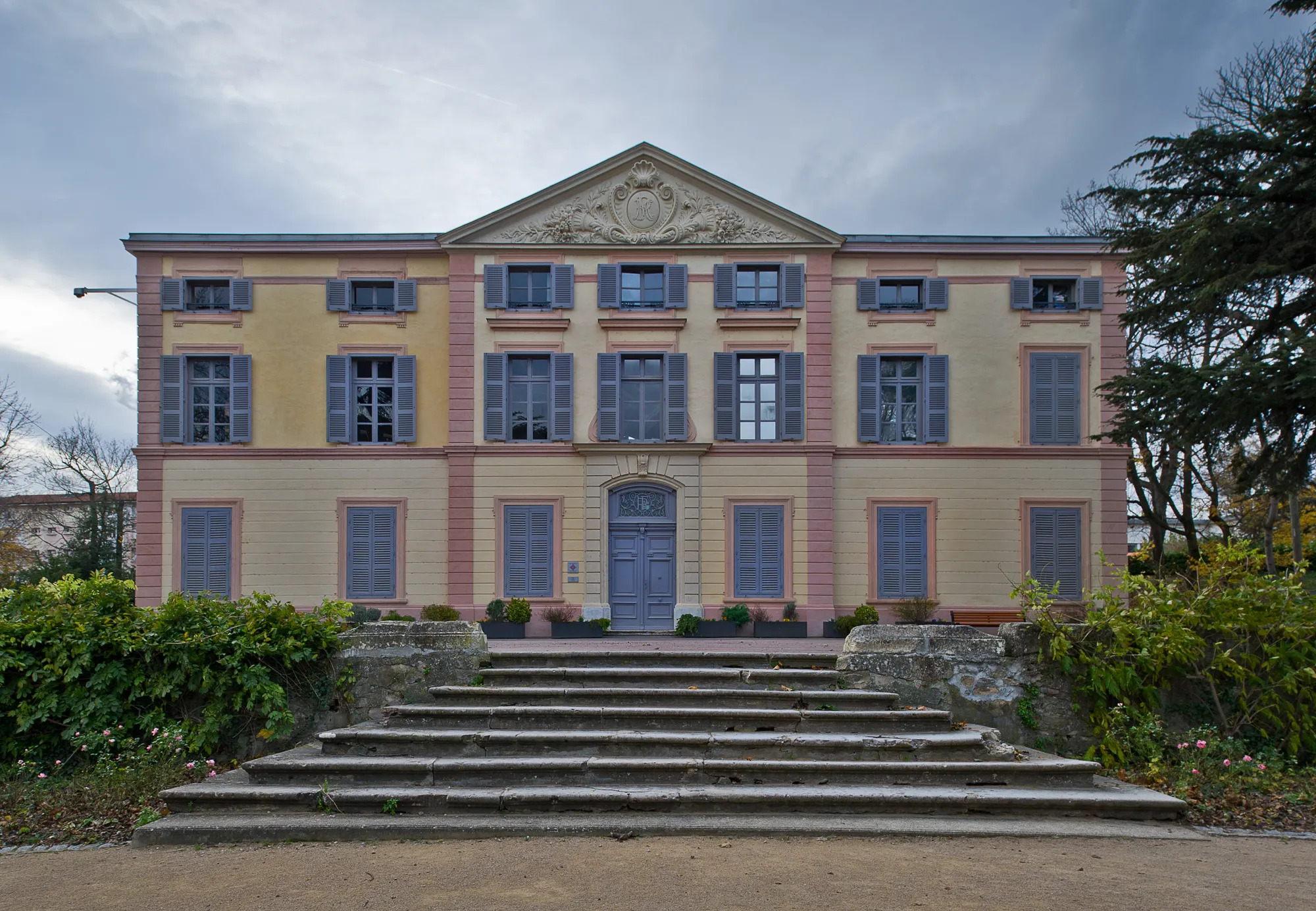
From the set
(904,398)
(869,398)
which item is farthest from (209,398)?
(904,398)

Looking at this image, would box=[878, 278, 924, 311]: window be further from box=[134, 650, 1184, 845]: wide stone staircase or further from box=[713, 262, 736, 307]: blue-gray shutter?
box=[134, 650, 1184, 845]: wide stone staircase

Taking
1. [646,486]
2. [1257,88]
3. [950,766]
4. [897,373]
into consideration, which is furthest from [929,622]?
[1257,88]

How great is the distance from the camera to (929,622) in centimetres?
1469

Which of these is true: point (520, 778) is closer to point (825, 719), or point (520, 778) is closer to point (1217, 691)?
point (825, 719)

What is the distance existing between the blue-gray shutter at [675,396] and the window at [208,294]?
8748 millimetres

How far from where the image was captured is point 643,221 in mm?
15328

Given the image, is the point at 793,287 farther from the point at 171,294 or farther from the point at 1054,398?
the point at 171,294

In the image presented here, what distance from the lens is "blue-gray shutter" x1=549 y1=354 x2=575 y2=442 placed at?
15000 millimetres

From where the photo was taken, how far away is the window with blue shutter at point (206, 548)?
14.9m

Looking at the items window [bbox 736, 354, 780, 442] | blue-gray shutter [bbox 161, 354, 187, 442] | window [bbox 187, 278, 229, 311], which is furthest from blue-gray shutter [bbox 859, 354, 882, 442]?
blue-gray shutter [bbox 161, 354, 187, 442]

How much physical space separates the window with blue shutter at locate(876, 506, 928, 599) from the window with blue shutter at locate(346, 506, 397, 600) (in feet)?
30.4

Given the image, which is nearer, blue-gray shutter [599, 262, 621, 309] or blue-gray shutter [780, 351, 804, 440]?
blue-gray shutter [780, 351, 804, 440]

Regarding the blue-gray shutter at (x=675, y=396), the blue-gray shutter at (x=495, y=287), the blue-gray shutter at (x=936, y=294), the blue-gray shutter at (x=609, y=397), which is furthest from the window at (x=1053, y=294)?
the blue-gray shutter at (x=495, y=287)

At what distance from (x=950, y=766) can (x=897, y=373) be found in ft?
36.1
